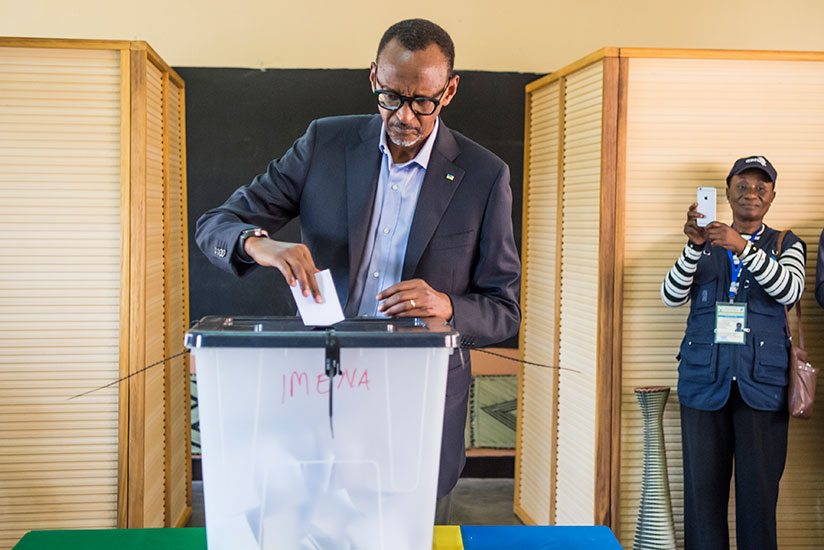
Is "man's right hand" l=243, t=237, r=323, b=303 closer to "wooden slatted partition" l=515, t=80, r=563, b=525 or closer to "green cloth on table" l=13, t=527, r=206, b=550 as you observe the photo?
"green cloth on table" l=13, t=527, r=206, b=550

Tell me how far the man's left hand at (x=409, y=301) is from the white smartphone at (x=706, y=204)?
1937 mm

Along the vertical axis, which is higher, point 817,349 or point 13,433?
point 817,349

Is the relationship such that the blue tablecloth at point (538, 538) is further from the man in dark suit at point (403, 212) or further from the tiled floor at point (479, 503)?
the tiled floor at point (479, 503)

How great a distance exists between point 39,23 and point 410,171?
3277 mm

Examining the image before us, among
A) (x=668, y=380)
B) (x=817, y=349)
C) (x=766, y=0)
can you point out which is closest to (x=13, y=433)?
(x=668, y=380)

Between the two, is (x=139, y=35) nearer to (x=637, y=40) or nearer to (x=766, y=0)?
(x=637, y=40)

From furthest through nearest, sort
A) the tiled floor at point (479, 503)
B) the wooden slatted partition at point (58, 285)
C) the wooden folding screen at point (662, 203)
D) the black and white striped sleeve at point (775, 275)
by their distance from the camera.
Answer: the tiled floor at point (479, 503) < the wooden folding screen at point (662, 203) < the wooden slatted partition at point (58, 285) < the black and white striped sleeve at point (775, 275)

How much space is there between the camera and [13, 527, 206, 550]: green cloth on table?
3.96 ft

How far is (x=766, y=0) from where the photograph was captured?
4332 mm

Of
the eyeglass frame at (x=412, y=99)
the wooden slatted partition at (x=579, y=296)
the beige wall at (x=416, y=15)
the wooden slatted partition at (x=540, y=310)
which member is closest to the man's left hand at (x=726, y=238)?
the wooden slatted partition at (x=579, y=296)

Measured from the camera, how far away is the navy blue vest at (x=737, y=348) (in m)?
2.68

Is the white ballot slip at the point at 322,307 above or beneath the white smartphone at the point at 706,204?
beneath

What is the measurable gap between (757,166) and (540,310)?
1.32 meters

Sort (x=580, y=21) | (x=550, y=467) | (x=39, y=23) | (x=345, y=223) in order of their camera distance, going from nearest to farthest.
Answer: (x=345, y=223)
(x=550, y=467)
(x=39, y=23)
(x=580, y=21)
